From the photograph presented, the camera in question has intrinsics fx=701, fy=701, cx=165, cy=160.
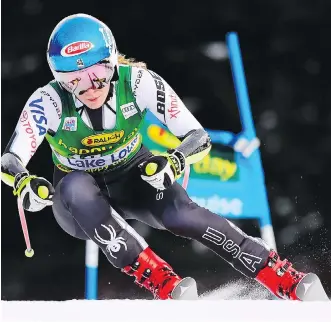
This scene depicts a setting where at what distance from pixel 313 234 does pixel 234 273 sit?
0.38 meters

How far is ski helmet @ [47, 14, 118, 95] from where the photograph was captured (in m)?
2.31

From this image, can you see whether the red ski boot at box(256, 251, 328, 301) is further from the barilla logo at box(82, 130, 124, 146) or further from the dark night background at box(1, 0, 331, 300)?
the barilla logo at box(82, 130, 124, 146)

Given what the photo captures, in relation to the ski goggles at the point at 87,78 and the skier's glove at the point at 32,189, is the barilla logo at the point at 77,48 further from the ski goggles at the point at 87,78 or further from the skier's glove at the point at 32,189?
the skier's glove at the point at 32,189

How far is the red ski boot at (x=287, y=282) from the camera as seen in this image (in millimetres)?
2309

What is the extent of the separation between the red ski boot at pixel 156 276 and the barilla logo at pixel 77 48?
0.68 metres

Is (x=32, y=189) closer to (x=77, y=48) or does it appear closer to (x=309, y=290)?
(x=77, y=48)

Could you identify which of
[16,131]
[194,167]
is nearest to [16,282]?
[16,131]

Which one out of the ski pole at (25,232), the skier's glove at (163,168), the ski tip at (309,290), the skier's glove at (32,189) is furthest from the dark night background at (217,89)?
the skier's glove at (163,168)

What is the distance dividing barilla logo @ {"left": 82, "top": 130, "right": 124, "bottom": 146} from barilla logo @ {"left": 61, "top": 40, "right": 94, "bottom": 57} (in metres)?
0.29
